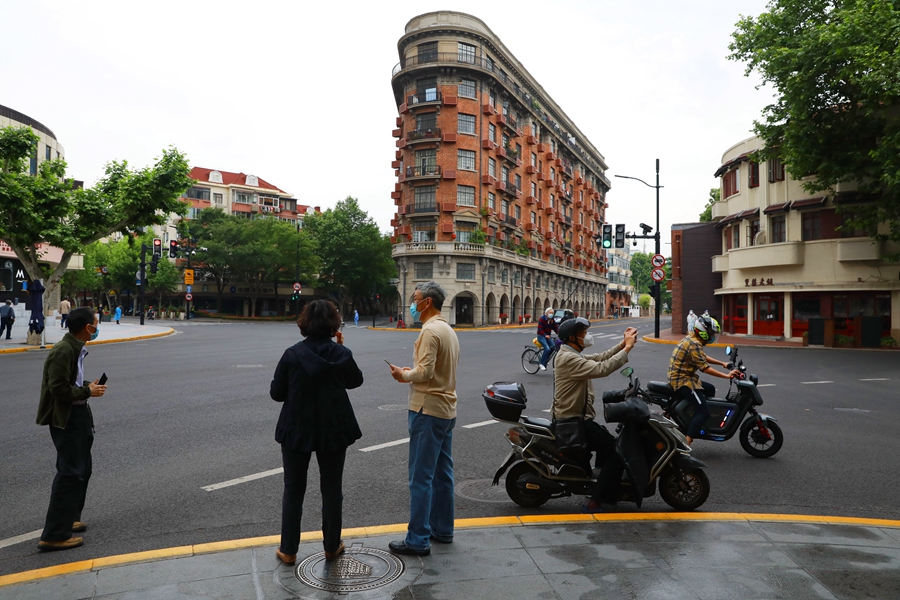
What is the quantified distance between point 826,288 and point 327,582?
29708 millimetres

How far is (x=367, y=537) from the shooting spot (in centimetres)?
424

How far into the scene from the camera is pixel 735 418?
690 centimetres

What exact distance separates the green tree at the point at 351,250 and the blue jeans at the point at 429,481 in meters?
60.1

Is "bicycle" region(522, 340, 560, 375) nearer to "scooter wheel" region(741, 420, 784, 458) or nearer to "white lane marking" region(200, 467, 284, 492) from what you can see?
"scooter wheel" region(741, 420, 784, 458)

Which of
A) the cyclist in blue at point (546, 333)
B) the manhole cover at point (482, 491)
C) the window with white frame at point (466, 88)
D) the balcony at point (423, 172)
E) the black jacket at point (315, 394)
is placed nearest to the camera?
the black jacket at point (315, 394)

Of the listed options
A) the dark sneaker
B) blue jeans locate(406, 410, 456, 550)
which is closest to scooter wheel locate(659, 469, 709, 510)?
blue jeans locate(406, 410, 456, 550)

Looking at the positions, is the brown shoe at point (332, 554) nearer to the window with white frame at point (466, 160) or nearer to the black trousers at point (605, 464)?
the black trousers at point (605, 464)

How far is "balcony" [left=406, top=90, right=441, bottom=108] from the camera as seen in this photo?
50.4 meters

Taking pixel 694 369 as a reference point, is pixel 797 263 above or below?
above

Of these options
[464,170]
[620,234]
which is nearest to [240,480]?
[620,234]

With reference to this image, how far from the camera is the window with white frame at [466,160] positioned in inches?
2009

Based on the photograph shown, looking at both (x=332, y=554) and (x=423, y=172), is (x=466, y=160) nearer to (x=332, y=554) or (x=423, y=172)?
(x=423, y=172)

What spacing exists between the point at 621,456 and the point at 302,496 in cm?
253

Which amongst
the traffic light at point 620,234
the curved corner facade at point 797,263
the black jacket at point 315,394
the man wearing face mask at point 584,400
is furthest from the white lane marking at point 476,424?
the curved corner facade at point 797,263
